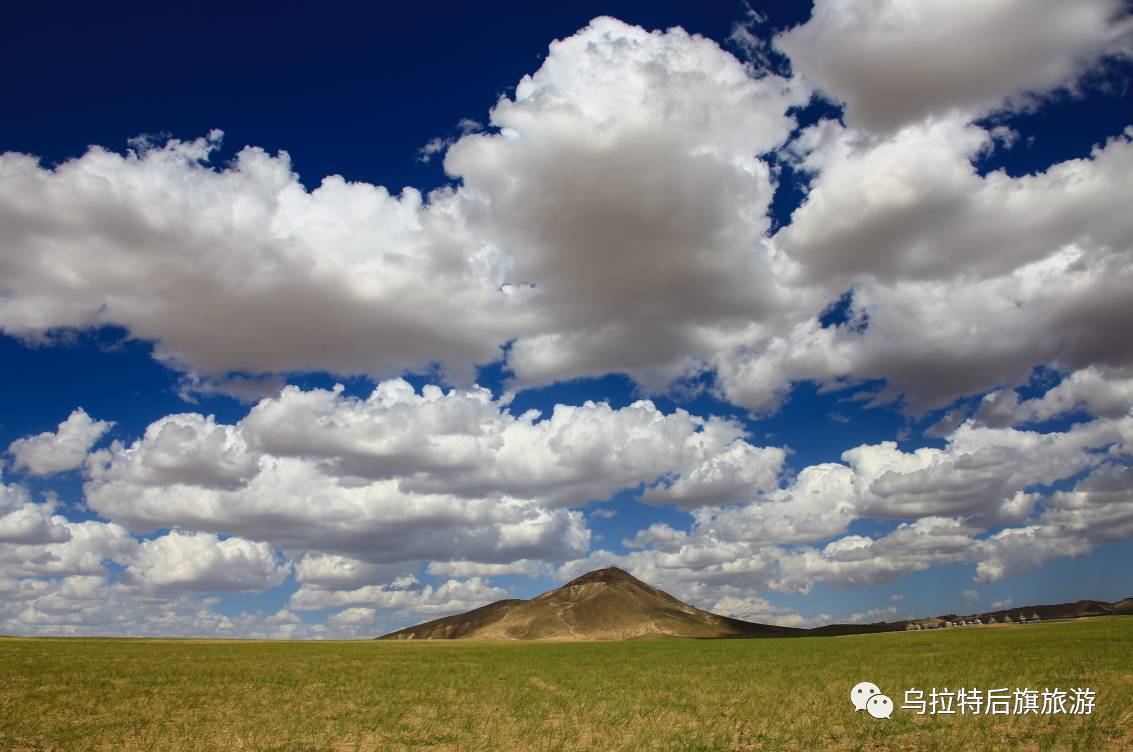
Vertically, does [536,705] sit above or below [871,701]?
below

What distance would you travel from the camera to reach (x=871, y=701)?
3722 centimetres

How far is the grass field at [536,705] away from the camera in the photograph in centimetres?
2980

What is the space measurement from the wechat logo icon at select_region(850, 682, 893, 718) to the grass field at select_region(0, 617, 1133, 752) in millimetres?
714

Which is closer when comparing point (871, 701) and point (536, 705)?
point (871, 701)

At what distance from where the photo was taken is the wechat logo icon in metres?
34.5

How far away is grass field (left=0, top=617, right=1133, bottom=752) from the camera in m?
29.8

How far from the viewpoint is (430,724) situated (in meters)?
35.8

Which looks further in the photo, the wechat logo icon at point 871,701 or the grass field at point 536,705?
the wechat logo icon at point 871,701

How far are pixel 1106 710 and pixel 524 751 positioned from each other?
77.9 ft

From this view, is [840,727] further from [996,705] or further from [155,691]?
[155,691]

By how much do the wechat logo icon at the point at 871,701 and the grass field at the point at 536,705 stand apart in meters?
0.71

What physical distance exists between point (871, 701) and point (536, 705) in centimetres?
1738

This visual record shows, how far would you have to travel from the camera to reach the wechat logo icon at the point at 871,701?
34.5 metres

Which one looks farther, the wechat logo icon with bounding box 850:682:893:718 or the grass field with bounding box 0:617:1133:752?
the wechat logo icon with bounding box 850:682:893:718
